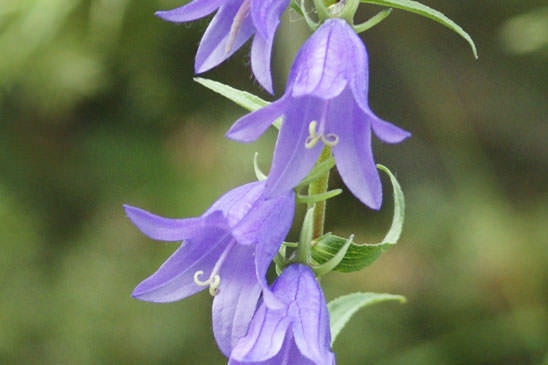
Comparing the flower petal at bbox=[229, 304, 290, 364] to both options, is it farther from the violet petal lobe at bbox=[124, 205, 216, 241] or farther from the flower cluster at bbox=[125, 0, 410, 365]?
the violet petal lobe at bbox=[124, 205, 216, 241]

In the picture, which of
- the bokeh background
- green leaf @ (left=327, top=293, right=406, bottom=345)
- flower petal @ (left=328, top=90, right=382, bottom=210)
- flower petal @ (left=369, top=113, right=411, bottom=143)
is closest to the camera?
flower petal @ (left=369, top=113, right=411, bottom=143)

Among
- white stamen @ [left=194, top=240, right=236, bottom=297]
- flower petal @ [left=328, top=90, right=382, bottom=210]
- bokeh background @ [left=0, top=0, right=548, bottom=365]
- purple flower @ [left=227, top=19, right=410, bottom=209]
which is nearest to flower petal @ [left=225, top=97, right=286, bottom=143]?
purple flower @ [left=227, top=19, right=410, bottom=209]

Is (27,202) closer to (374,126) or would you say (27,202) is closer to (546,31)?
(546,31)

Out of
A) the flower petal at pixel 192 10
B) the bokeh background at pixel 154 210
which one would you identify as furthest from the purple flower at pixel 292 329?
the bokeh background at pixel 154 210

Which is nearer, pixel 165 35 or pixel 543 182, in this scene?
pixel 165 35

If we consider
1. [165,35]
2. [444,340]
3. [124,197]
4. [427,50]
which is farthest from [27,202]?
[427,50]

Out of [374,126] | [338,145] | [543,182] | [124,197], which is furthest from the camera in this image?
[543,182]
